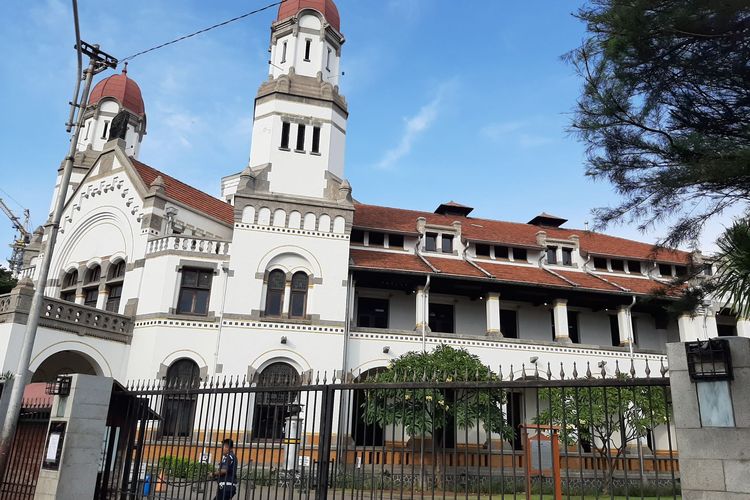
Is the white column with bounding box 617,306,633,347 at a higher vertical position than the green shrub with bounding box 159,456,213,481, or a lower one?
higher

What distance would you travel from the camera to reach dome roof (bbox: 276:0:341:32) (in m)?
27.3

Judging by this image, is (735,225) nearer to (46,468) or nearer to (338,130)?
(46,468)

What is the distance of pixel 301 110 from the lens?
83.4 ft

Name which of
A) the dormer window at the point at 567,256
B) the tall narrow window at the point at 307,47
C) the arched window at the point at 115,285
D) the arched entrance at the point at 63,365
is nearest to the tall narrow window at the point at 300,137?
the tall narrow window at the point at 307,47

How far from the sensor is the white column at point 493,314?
24125 mm

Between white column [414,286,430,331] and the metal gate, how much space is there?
14.8 m

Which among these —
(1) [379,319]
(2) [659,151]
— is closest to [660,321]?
(1) [379,319]

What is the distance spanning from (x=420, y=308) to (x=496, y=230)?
7.96 m

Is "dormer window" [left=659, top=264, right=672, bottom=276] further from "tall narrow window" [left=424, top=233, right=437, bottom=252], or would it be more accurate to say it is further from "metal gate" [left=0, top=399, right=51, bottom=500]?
"metal gate" [left=0, top=399, right=51, bottom=500]

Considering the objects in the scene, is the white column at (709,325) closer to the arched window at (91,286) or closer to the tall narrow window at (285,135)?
the tall narrow window at (285,135)

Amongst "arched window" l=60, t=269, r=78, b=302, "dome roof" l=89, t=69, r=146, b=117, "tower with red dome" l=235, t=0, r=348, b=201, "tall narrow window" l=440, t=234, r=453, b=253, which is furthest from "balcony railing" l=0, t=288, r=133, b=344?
"dome roof" l=89, t=69, r=146, b=117

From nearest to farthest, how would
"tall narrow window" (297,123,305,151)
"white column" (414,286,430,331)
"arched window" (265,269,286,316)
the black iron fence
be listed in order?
1. the black iron fence
2. "arched window" (265,269,286,316)
3. "white column" (414,286,430,331)
4. "tall narrow window" (297,123,305,151)

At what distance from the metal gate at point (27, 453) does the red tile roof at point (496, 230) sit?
16.1 m

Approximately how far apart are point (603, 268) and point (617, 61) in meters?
23.1
